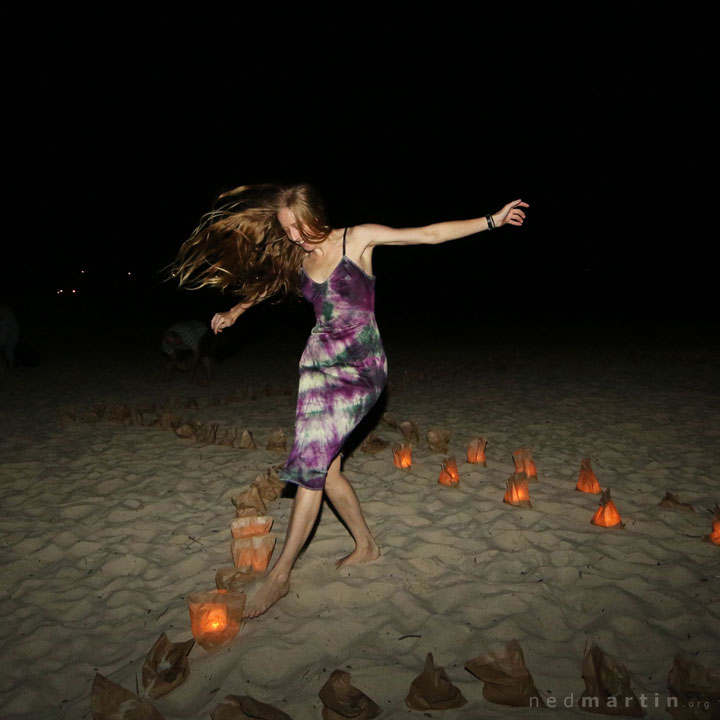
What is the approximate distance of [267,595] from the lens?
8.74ft

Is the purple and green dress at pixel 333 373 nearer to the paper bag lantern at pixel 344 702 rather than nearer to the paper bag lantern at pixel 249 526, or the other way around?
the paper bag lantern at pixel 249 526

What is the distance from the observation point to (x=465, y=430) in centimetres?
638

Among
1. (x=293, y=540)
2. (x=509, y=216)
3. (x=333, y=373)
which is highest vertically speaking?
(x=509, y=216)

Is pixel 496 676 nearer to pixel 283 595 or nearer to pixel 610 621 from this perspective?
pixel 610 621

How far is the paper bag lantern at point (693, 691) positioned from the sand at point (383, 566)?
13 cm

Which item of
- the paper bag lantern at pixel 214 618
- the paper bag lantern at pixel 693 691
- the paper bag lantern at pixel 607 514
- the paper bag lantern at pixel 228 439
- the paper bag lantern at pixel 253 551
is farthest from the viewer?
the paper bag lantern at pixel 228 439

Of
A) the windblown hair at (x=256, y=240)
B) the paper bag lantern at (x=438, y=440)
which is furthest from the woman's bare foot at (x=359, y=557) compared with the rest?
the paper bag lantern at (x=438, y=440)

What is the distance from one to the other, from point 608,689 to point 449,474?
8.06 feet

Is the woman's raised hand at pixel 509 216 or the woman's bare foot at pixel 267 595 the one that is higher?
the woman's raised hand at pixel 509 216

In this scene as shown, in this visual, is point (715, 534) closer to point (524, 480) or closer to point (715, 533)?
point (715, 533)

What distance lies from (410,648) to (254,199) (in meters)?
2.43

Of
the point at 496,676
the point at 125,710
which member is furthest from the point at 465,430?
the point at 125,710

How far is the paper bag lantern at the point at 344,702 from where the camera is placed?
194 centimetres

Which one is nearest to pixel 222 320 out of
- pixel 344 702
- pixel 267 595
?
pixel 267 595
